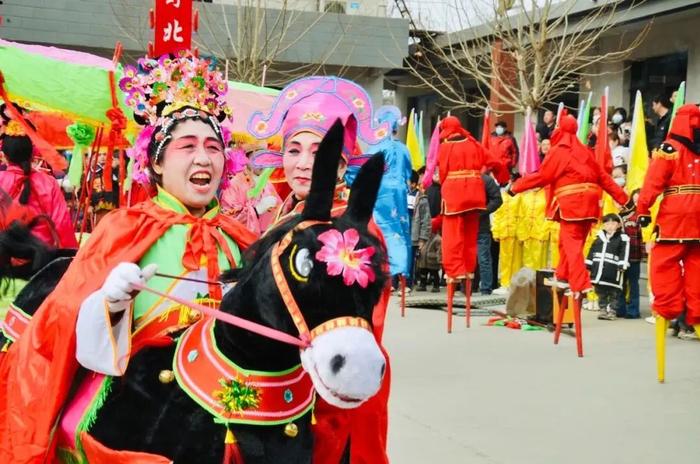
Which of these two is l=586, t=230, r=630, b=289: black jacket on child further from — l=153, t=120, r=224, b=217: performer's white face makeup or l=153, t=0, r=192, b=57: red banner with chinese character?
l=153, t=120, r=224, b=217: performer's white face makeup

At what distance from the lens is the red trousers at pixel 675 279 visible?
701 cm

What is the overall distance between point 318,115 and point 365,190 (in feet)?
4.02

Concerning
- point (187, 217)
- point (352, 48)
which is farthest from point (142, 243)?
point (352, 48)

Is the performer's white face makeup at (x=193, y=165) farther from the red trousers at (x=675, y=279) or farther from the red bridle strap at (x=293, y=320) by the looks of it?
the red trousers at (x=675, y=279)

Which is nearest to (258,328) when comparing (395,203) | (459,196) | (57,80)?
(57,80)

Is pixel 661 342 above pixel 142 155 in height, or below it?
below

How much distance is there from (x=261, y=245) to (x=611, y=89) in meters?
16.7

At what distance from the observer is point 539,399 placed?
22.6 feet

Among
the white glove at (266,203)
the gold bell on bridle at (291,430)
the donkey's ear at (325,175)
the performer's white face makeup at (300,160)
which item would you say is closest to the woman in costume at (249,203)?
the white glove at (266,203)

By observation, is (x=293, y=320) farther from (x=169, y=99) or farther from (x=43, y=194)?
(x=43, y=194)

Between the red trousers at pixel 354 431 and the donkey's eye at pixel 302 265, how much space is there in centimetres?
49

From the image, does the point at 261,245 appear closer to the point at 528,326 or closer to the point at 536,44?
the point at 528,326

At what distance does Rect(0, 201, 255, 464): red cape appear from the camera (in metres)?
2.95

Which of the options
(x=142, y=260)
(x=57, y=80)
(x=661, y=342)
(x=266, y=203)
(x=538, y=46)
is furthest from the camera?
(x=538, y=46)
